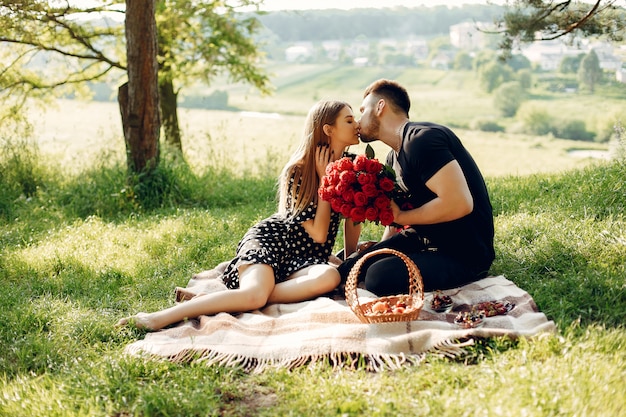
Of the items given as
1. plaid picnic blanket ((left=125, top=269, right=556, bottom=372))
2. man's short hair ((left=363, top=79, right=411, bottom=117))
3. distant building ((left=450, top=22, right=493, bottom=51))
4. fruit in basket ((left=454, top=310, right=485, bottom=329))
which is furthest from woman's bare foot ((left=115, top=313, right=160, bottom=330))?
distant building ((left=450, top=22, right=493, bottom=51))

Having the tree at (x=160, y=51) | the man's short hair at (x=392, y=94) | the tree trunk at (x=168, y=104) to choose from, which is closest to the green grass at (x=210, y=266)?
the man's short hair at (x=392, y=94)

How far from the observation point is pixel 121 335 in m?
4.29

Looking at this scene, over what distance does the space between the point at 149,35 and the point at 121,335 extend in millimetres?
4853

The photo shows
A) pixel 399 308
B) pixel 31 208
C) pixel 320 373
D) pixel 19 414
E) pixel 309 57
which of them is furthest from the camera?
pixel 309 57

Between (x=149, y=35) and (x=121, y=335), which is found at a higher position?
(x=149, y=35)

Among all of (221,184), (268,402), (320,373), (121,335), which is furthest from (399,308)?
(221,184)

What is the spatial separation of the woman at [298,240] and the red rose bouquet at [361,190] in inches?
22.9

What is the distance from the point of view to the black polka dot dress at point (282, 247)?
4926 millimetres

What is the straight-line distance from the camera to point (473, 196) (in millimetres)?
4785

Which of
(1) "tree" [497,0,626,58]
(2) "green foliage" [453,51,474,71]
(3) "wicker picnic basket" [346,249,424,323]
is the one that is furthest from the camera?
(2) "green foliage" [453,51,474,71]

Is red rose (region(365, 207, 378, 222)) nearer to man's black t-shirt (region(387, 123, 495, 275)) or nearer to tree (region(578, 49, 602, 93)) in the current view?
man's black t-shirt (region(387, 123, 495, 275))

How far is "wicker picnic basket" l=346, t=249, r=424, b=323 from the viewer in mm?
3986

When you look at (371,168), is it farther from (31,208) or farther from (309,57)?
(309,57)

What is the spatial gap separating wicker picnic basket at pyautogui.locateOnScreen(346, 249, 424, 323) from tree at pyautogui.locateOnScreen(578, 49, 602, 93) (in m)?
34.8
